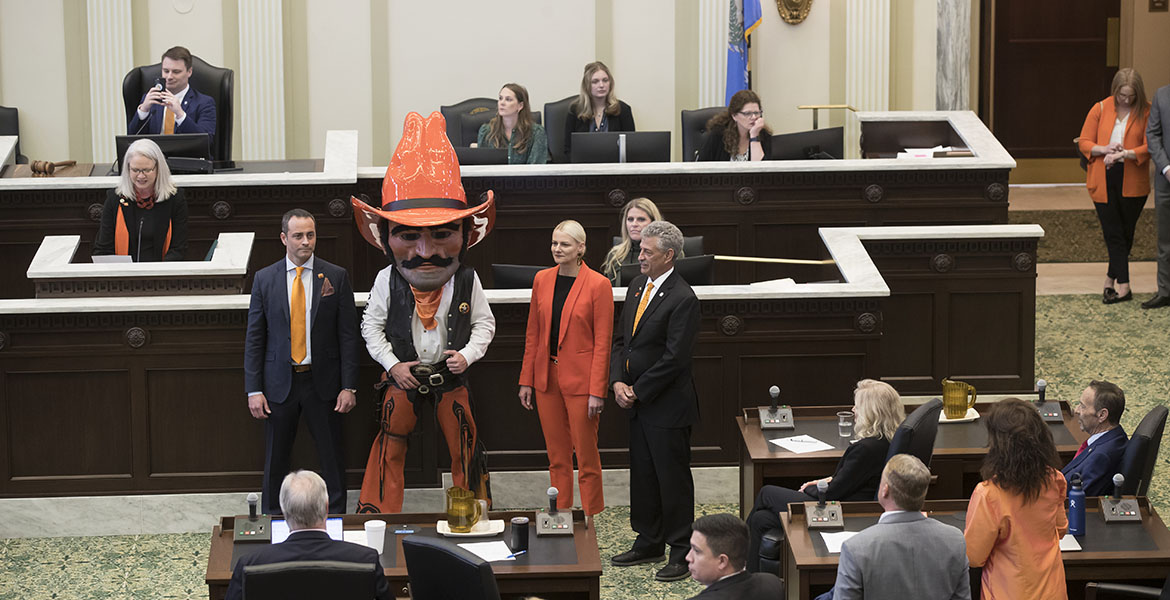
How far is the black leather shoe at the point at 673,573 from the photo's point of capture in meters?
6.48

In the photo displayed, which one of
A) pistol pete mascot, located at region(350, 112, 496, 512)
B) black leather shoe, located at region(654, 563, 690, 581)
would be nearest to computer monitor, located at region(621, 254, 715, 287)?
pistol pete mascot, located at region(350, 112, 496, 512)

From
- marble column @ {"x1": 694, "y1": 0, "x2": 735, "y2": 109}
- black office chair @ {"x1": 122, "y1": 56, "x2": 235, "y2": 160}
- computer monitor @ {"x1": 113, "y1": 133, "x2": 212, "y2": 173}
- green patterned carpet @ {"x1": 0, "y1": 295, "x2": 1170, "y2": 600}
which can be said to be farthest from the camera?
marble column @ {"x1": 694, "y1": 0, "x2": 735, "y2": 109}

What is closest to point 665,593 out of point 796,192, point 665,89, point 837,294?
point 837,294

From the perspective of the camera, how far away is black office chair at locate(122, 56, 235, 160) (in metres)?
9.62

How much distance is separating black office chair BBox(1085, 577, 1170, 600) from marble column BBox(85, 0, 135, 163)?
9.11 metres

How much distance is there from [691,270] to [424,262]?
4.99 ft

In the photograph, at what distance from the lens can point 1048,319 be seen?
963 centimetres

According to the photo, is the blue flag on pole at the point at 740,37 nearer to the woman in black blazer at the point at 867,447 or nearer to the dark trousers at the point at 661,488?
the dark trousers at the point at 661,488

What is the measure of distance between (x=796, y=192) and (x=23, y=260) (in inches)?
181

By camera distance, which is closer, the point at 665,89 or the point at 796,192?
the point at 796,192

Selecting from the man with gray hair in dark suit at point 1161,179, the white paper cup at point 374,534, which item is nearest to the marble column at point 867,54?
the man with gray hair in dark suit at point 1161,179

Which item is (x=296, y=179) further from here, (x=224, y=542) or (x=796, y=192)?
(x=224, y=542)

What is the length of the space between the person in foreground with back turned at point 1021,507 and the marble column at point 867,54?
785 centimetres

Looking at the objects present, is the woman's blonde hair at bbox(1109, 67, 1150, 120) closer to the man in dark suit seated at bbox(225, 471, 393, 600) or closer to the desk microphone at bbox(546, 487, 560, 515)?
the desk microphone at bbox(546, 487, 560, 515)
